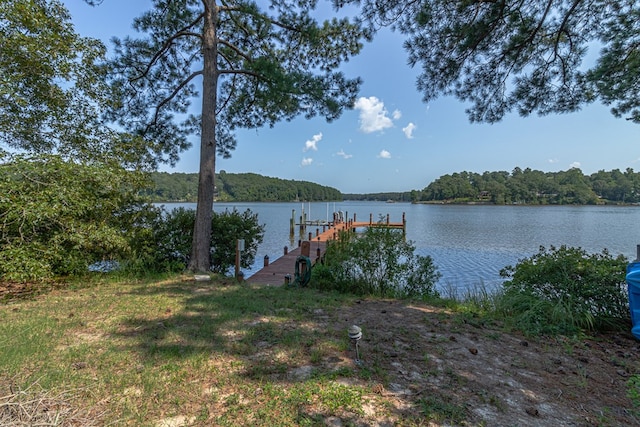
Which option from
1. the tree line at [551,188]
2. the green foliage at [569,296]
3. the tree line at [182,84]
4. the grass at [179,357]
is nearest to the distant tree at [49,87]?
the tree line at [182,84]

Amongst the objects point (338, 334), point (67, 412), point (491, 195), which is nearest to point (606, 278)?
point (338, 334)

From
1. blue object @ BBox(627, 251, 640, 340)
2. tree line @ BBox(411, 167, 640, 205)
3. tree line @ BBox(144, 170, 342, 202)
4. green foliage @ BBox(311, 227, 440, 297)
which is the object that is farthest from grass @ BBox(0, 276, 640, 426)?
tree line @ BBox(411, 167, 640, 205)

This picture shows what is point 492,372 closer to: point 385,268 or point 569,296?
point 569,296

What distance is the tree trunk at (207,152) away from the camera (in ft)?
20.4

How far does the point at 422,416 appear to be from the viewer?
1.83m

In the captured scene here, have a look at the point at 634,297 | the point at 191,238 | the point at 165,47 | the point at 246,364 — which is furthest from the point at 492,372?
the point at 165,47

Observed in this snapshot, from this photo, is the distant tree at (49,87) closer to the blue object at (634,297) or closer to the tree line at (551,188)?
the blue object at (634,297)

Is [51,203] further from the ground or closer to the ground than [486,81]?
closer to the ground

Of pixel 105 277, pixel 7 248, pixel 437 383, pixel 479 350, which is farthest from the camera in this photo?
pixel 105 277

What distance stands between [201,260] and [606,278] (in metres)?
6.75

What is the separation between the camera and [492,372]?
241 centimetres

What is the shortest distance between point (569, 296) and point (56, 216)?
752cm

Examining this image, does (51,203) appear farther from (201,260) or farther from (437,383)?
(437,383)

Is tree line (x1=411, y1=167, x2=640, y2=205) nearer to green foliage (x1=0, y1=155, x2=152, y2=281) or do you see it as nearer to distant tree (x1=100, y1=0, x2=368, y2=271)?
distant tree (x1=100, y1=0, x2=368, y2=271)
